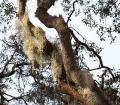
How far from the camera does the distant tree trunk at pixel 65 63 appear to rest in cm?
562

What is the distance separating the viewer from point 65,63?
236 inches

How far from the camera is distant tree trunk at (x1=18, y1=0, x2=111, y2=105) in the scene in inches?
221

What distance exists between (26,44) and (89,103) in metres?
1.93

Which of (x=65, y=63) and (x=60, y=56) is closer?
(x=65, y=63)

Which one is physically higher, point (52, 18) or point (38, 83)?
point (52, 18)

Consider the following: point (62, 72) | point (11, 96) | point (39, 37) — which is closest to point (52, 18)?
point (39, 37)

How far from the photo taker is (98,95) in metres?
5.55

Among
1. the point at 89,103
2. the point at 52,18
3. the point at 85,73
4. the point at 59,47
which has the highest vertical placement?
the point at 52,18

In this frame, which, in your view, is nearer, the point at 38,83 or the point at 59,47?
the point at 59,47

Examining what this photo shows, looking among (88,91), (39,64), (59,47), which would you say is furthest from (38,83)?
(88,91)

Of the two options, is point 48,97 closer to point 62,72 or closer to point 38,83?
point 38,83

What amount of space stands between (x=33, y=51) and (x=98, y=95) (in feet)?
5.90

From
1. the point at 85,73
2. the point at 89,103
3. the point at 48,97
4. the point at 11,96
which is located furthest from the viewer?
the point at 11,96

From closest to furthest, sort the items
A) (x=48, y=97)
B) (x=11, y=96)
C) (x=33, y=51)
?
1. (x=33, y=51)
2. (x=48, y=97)
3. (x=11, y=96)
